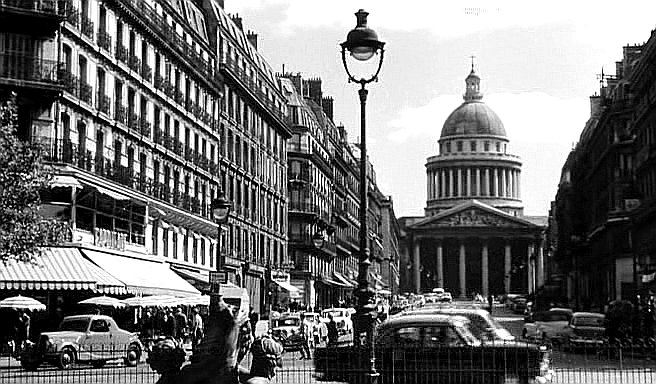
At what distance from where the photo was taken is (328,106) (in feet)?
399

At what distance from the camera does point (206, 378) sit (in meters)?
12.6

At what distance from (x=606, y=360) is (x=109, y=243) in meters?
20.7

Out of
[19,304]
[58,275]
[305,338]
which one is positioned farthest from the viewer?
[58,275]

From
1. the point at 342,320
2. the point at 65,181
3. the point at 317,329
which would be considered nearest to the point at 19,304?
the point at 65,181

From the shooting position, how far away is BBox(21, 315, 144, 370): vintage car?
101ft

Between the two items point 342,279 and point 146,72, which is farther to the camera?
point 342,279

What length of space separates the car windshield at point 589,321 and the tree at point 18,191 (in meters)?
21.6

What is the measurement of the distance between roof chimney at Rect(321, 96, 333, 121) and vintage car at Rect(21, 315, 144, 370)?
87.3 meters

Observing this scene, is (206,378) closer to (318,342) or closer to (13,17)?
(13,17)

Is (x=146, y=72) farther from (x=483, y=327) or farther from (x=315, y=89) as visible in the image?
(x=315, y=89)

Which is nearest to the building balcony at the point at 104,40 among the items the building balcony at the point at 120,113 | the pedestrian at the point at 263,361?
the building balcony at the point at 120,113

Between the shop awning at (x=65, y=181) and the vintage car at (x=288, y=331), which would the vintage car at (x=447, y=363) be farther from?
the vintage car at (x=288, y=331)

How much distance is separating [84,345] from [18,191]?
473cm

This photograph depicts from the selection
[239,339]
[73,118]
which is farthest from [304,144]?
[239,339]
